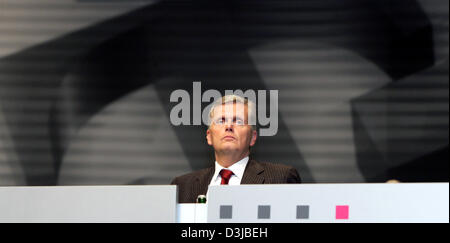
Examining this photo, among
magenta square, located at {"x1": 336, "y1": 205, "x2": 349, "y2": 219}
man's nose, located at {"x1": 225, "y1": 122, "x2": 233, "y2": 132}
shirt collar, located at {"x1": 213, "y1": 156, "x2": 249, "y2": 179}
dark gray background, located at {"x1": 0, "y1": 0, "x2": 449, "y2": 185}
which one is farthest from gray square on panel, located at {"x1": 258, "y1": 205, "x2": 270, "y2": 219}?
dark gray background, located at {"x1": 0, "y1": 0, "x2": 449, "y2": 185}

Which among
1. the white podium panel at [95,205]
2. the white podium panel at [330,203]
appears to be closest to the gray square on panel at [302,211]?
the white podium panel at [330,203]

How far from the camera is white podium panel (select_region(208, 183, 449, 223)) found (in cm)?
159

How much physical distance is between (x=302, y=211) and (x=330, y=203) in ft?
0.22

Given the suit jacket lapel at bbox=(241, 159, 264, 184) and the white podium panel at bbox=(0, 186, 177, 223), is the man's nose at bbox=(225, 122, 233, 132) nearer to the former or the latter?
the suit jacket lapel at bbox=(241, 159, 264, 184)

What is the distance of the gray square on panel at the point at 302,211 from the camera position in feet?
5.41

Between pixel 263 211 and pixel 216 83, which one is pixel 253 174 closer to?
pixel 263 211

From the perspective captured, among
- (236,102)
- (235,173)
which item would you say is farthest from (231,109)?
(235,173)

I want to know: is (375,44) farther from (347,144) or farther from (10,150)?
(10,150)

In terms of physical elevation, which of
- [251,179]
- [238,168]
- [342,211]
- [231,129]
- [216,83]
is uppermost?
[216,83]

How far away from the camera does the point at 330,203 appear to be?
1641 mm

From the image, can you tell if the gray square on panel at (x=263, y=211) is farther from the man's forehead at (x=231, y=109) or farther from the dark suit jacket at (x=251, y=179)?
the man's forehead at (x=231, y=109)

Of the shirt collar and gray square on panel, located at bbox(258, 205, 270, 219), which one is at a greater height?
the shirt collar

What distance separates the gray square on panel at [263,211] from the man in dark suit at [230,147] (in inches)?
44.4

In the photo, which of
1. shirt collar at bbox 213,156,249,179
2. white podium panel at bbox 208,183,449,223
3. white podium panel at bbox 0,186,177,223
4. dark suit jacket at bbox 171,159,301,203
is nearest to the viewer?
white podium panel at bbox 208,183,449,223
